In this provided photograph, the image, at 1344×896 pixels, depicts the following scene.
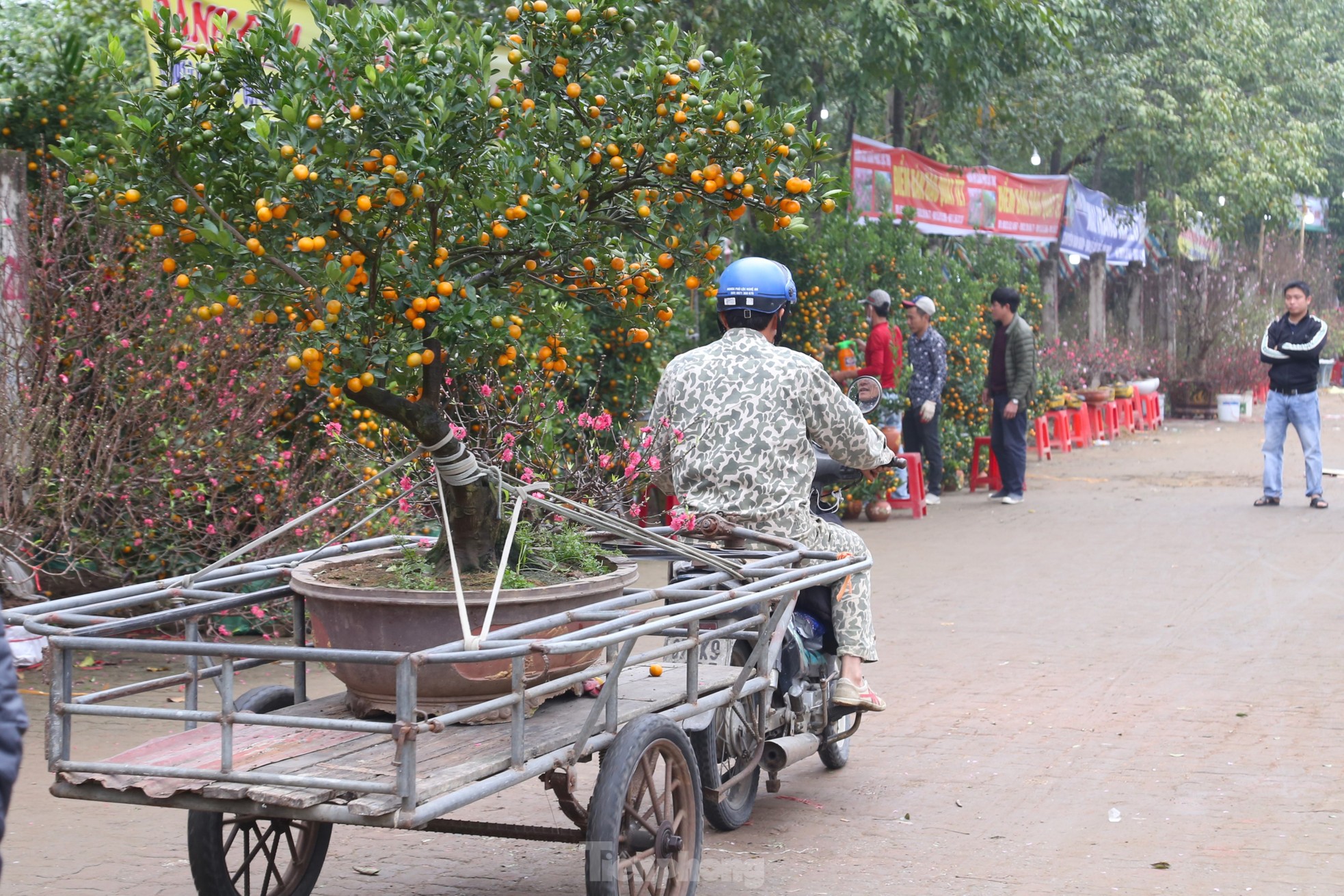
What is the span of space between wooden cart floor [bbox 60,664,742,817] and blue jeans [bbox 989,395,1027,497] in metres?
10.3

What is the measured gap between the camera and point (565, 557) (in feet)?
14.7

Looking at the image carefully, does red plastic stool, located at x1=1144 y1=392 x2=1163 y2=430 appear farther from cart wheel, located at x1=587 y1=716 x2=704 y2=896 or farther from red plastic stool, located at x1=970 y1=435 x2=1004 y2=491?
cart wheel, located at x1=587 y1=716 x2=704 y2=896

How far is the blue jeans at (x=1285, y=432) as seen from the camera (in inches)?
522

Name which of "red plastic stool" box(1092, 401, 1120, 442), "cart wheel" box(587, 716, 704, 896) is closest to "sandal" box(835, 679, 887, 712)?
"cart wheel" box(587, 716, 704, 896)

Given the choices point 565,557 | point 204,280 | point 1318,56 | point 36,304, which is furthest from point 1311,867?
point 1318,56

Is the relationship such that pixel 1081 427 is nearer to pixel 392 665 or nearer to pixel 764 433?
pixel 764 433

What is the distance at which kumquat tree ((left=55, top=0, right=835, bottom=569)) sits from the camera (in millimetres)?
3760

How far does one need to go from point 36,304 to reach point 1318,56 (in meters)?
28.1

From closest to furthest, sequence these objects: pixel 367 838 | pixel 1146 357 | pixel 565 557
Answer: pixel 565 557 < pixel 367 838 < pixel 1146 357

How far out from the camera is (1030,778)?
5.68m

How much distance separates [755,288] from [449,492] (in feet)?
5.01

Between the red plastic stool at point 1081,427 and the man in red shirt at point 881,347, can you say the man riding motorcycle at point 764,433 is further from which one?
the red plastic stool at point 1081,427

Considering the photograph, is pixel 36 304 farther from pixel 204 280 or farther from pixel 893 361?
pixel 893 361

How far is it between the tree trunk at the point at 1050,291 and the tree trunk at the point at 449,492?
1940cm
